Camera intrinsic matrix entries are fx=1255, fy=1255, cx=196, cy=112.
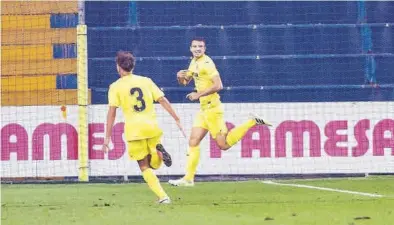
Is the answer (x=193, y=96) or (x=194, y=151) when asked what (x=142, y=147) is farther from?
(x=194, y=151)

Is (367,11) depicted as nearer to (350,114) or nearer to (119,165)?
(350,114)

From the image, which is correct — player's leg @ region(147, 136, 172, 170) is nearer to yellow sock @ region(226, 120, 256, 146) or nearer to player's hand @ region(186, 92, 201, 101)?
player's hand @ region(186, 92, 201, 101)

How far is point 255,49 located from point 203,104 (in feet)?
14.0

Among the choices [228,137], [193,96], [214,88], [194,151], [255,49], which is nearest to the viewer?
[193,96]

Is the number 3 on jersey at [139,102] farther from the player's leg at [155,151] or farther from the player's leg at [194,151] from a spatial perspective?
the player's leg at [194,151]

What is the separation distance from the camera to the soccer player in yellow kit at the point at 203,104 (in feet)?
51.0

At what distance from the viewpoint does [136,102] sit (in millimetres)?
12891

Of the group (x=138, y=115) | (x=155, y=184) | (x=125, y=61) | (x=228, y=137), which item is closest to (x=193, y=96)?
(x=228, y=137)

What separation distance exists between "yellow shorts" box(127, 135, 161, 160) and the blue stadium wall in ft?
20.4

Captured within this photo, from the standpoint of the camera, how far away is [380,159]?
Result: 18.4 m

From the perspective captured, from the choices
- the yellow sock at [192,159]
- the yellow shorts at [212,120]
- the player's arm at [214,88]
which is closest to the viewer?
the player's arm at [214,88]

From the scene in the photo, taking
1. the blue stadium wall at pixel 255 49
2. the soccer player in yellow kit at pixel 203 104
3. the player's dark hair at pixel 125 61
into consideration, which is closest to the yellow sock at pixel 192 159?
the soccer player in yellow kit at pixel 203 104

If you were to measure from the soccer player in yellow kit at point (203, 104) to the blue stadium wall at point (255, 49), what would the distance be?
334 centimetres

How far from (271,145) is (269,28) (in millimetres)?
2240
